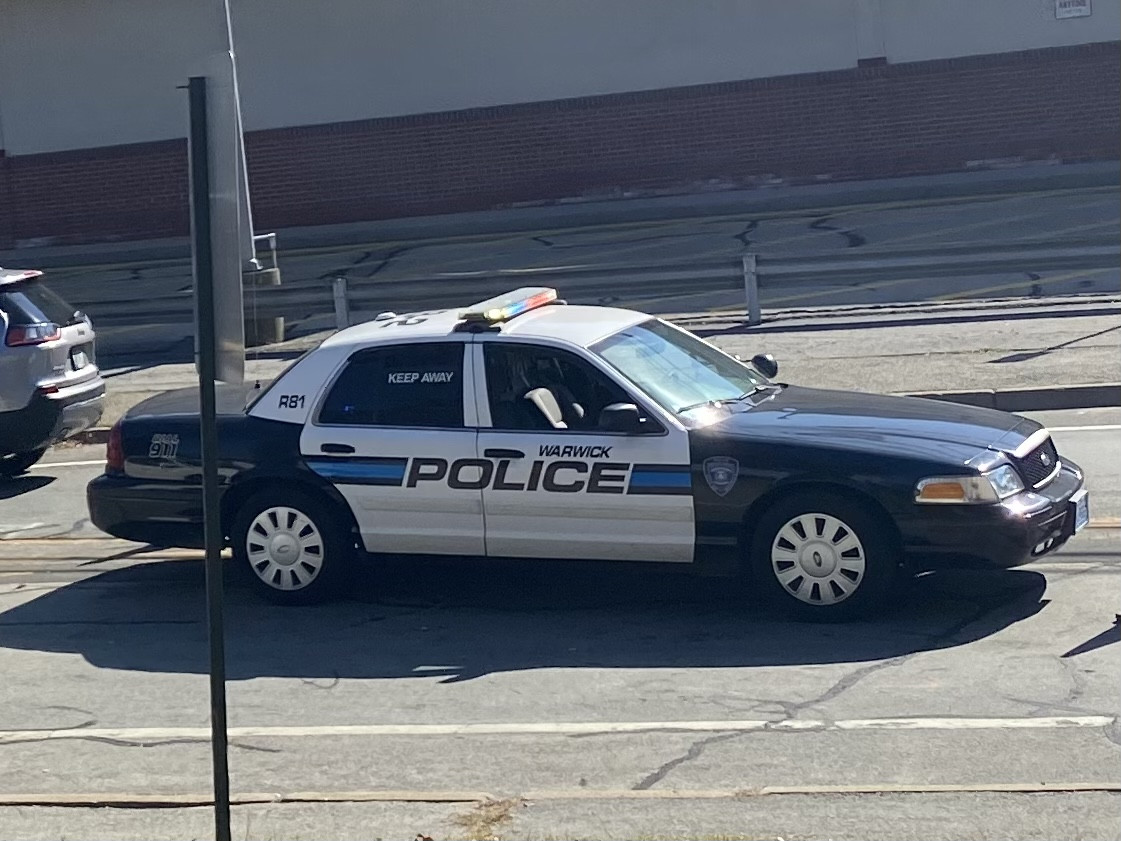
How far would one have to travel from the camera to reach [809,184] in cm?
2830

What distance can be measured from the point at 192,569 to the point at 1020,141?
72.1ft

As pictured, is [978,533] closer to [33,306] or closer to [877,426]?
[877,426]

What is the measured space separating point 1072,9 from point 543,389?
74.4 ft

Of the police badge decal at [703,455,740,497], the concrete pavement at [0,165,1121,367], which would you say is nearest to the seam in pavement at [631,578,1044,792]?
the police badge decal at [703,455,740,497]

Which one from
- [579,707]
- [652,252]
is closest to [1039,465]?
[579,707]

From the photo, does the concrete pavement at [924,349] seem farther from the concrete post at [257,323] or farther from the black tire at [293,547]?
the black tire at [293,547]

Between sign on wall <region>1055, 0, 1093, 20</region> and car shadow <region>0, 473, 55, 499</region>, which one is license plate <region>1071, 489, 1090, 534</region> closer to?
car shadow <region>0, 473, 55, 499</region>

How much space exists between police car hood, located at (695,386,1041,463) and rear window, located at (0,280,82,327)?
6100 millimetres

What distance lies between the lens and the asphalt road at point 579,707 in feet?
16.9

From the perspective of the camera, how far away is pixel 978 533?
23.0 ft

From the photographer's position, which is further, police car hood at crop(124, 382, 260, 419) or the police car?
police car hood at crop(124, 382, 260, 419)

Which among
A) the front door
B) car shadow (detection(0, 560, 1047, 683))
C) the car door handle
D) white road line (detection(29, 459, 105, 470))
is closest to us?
car shadow (detection(0, 560, 1047, 683))

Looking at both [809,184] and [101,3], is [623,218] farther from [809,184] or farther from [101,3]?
[101,3]

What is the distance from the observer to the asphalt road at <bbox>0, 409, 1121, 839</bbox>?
203 inches
